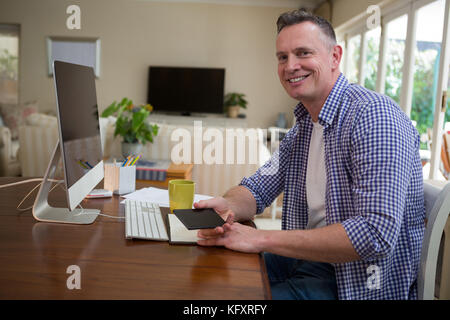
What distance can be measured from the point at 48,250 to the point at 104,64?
673cm

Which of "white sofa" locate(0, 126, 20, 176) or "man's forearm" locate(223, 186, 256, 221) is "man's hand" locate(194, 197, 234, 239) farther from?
"white sofa" locate(0, 126, 20, 176)

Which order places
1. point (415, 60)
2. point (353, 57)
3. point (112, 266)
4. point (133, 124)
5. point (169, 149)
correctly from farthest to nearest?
1. point (353, 57)
2. point (415, 60)
3. point (169, 149)
4. point (133, 124)
5. point (112, 266)

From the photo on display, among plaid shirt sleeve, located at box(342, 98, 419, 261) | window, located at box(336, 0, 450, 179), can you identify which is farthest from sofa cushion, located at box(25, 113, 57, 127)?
window, located at box(336, 0, 450, 179)

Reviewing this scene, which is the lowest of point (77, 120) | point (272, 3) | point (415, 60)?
point (77, 120)

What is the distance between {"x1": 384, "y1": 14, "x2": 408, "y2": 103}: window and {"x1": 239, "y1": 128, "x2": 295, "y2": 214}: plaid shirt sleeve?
325 cm

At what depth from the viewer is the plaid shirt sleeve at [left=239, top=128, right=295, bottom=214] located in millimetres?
1338

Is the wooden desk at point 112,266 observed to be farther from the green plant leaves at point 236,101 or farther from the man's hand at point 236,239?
the green plant leaves at point 236,101

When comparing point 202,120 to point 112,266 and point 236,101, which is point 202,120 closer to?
point 236,101

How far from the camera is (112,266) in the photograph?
0.79 metres

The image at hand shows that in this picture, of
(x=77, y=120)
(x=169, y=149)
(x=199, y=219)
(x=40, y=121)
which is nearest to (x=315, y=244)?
(x=199, y=219)

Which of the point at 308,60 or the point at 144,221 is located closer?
the point at 144,221

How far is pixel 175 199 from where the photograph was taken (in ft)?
3.82

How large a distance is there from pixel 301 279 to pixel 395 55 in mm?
3855

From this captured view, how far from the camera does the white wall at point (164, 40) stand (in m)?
6.95
